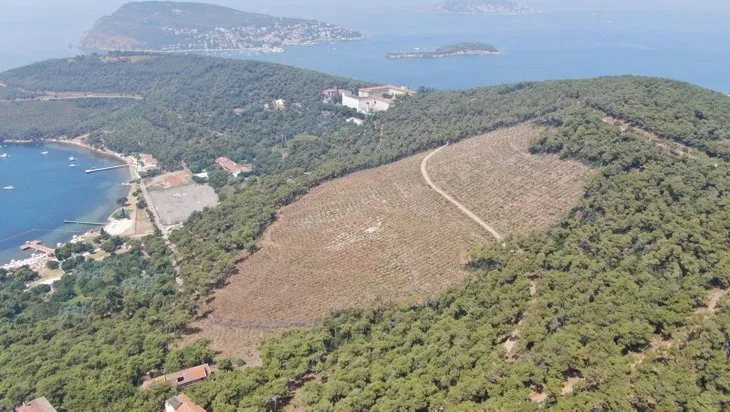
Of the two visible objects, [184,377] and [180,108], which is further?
[180,108]

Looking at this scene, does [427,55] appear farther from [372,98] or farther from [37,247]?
[37,247]

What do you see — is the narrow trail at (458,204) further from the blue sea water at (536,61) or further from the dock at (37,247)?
the blue sea water at (536,61)

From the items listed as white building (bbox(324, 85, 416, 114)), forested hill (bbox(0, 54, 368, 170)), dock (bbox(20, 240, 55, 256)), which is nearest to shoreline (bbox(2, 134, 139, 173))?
forested hill (bbox(0, 54, 368, 170))

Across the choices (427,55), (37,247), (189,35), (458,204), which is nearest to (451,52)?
(427,55)

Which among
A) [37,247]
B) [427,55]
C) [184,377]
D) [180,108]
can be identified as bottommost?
[37,247]

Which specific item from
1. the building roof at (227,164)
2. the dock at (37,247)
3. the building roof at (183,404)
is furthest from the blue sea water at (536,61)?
the building roof at (183,404)

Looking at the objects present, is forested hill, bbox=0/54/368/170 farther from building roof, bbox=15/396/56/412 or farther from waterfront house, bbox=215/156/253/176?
building roof, bbox=15/396/56/412
